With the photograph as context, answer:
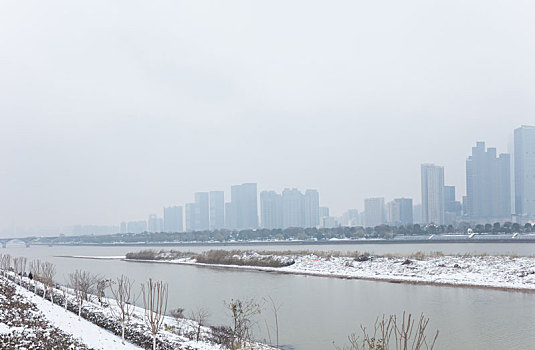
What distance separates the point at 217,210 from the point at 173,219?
26.6m

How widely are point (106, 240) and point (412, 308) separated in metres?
120

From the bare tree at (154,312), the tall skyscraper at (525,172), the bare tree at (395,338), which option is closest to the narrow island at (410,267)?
the bare tree at (395,338)

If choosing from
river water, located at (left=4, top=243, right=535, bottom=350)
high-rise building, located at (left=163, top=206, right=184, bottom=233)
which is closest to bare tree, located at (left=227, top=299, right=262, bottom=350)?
river water, located at (left=4, top=243, right=535, bottom=350)

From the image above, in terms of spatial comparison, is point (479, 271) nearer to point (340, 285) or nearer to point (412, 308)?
point (340, 285)

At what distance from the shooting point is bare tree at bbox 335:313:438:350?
15.8 ft

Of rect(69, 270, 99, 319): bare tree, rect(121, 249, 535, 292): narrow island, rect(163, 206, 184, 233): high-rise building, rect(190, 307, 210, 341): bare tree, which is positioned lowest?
rect(163, 206, 184, 233): high-rise building

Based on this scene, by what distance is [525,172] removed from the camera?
126500mm

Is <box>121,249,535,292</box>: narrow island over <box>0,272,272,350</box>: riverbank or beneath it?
beneath

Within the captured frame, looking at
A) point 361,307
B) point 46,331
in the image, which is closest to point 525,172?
point 361,307

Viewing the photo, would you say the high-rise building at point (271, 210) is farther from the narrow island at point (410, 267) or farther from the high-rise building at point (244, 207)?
the narrow island at point (410, 267)

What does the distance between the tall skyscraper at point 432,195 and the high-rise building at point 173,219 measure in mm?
95728

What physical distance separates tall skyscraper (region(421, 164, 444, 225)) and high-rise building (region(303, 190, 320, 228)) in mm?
38573

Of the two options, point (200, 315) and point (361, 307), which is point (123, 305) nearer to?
point (200, 315)

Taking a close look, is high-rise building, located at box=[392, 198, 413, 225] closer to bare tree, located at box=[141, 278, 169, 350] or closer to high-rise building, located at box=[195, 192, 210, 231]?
high-rise building, located at box=[195, 192, 210, 231]
